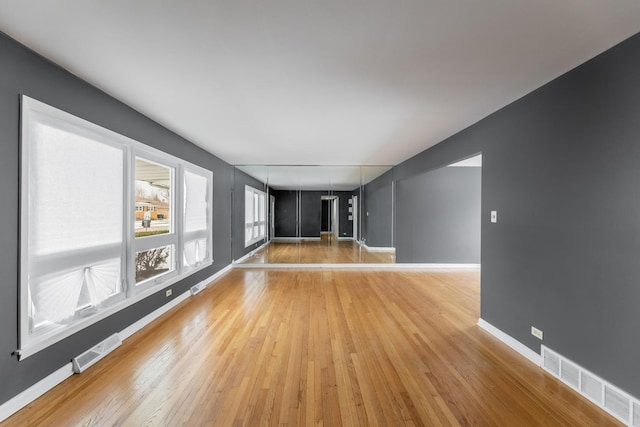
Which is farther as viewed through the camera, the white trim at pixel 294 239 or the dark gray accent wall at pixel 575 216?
the white trim at pixel 294 239

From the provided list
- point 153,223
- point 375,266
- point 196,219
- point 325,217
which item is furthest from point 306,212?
point 153,223

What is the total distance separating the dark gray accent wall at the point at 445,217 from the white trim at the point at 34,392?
5.93 metres

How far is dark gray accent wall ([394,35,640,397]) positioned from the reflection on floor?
13.4ft

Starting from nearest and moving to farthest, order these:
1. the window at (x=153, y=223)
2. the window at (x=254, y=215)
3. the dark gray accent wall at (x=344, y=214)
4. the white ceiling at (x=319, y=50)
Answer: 1. the white ceiling at (x=319, y=50)
2. the window at (x=153, y=223)
3. the window at (x=254, y=215)
4. the dark gray accent wall at (x=344, y=214)

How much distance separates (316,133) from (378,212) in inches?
184

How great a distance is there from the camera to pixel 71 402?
6.33ft

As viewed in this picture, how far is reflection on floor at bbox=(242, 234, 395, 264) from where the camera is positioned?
22.6 ft

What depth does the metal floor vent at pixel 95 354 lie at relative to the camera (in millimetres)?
2279

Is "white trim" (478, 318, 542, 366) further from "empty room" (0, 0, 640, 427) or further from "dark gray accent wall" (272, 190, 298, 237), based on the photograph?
"dark gray accent wall" (272, 190, 298, 237)

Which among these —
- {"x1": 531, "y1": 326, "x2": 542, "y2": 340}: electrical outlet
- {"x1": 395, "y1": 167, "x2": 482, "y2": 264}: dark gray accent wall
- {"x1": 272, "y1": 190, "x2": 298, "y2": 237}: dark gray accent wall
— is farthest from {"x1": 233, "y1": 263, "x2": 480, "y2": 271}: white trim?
{"x1": 531, "y1": 326, "x2": 542, "y2": 340}: electrical outlet

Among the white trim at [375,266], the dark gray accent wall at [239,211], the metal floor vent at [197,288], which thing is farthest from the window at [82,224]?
the white trim at [375,266]

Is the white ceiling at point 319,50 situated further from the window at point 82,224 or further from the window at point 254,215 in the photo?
the window at point 254,215

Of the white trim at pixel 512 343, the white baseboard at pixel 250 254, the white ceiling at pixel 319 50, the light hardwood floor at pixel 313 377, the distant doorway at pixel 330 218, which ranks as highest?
the white ceiling at pixel 319 50

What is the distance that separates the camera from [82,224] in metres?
2.42
